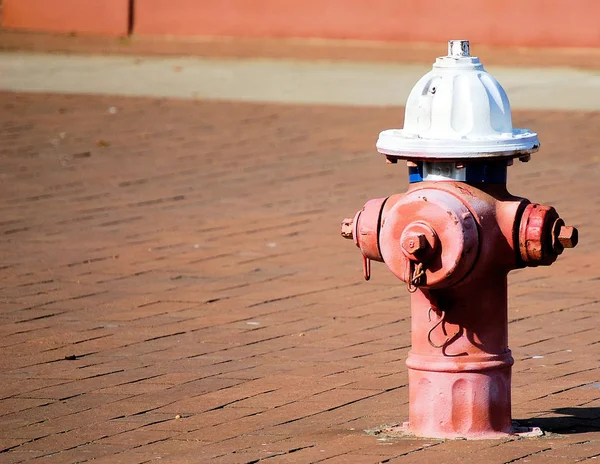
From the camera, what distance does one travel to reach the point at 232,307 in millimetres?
5914

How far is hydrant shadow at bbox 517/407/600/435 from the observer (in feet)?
13.6

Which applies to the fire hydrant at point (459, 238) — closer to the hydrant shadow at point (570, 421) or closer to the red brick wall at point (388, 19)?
the hydrant shadow at point (570, 421)

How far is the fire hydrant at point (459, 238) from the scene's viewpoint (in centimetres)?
385

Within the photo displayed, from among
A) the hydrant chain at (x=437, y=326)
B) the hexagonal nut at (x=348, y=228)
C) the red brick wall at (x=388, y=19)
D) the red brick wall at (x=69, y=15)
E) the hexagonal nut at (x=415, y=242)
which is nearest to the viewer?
the hexagonal nut at (x=415, y=242)

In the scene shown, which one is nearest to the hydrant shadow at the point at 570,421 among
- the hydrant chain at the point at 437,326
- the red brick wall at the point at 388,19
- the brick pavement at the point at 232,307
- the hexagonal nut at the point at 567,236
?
the brick pavement at the point at 232,307

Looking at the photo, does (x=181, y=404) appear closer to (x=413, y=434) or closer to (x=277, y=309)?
(x=413, y=434)

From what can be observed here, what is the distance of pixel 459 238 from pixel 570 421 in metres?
0.85

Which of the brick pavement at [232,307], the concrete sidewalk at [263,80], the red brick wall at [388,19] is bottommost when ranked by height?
the brick pavement at [232,307]

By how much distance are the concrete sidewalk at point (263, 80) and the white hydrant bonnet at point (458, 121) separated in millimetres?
8001

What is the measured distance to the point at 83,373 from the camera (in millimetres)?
4898

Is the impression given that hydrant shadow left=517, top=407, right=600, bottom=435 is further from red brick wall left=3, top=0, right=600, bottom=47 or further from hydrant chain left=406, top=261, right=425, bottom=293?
red brick wall left=3, top=0, right=600, bottom=47

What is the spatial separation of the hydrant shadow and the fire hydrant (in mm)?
205

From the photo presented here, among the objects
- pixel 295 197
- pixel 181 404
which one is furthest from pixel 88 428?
pixel 295 197

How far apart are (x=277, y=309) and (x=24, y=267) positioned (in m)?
1.48
